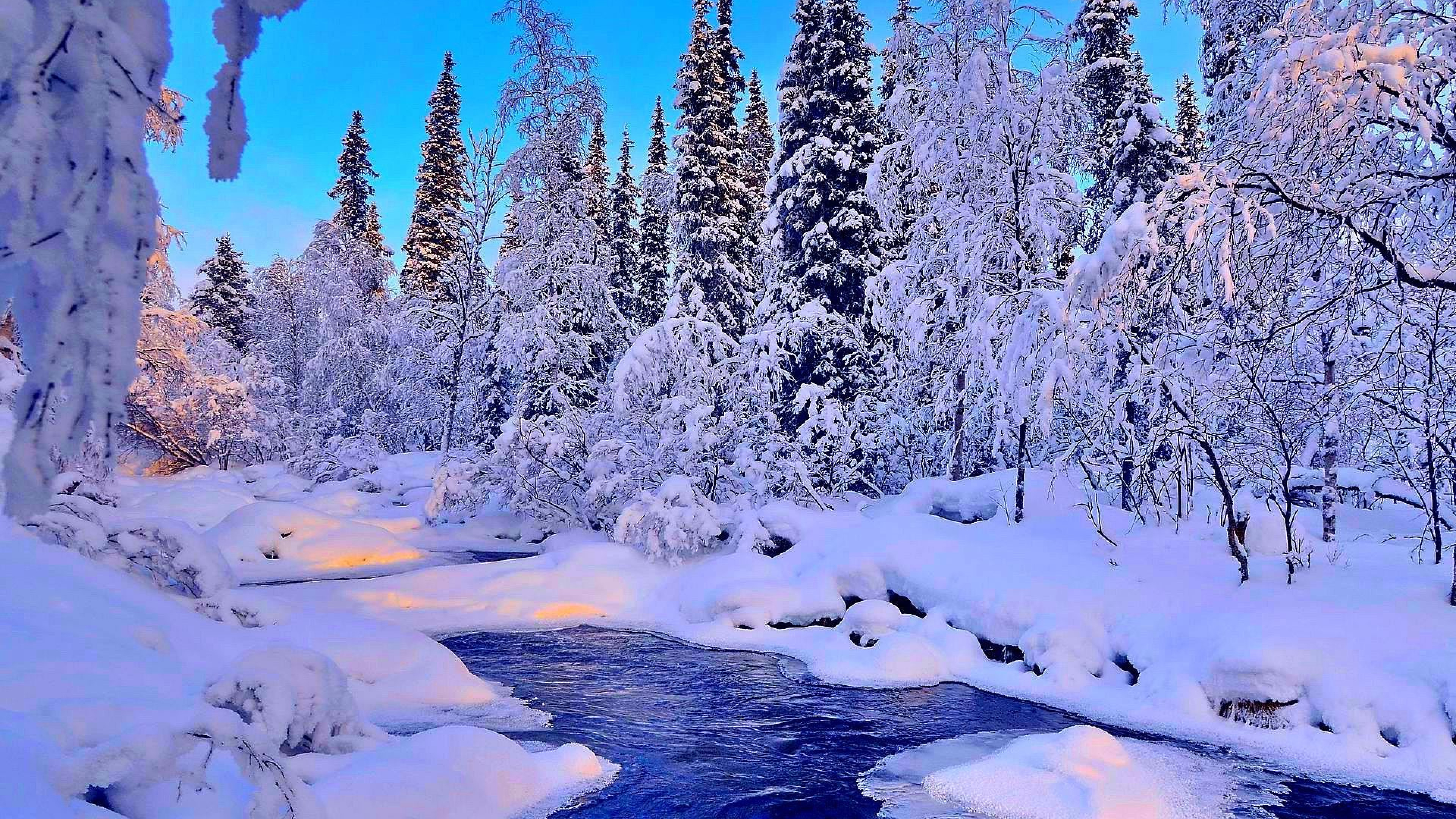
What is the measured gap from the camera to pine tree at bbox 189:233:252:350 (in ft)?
Answer: 131

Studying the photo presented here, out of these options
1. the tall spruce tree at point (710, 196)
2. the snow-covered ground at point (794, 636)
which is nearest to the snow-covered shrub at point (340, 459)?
the snow-covered ground at point (794, 636)

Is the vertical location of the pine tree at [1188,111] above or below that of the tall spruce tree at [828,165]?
above

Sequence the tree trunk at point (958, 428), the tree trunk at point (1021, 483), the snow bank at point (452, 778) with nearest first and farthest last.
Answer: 1. the snow bank at point (452, 778)
2. the tree trunk at point (1021, 483)
3. the tree trunk at point (958, 428)

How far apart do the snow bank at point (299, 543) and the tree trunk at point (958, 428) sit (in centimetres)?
1066

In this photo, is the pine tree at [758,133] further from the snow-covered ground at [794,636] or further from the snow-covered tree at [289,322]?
the snow-covered ground at [794,636]

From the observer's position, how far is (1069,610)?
Answer: 355 inches

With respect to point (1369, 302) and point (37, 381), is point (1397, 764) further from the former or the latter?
point (37, 381)

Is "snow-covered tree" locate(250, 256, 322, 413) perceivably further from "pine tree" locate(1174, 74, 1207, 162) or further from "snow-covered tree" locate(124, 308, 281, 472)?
"pine tree" locate(1174, 74, 1207, 162)

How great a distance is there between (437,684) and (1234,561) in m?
8.65

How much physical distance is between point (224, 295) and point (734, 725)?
42775 mm

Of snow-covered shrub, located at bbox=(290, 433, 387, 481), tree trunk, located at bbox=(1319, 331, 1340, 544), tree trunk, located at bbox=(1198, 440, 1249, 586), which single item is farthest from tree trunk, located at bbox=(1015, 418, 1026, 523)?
snow-covered shrub, located at bbox=(290, 433, 387, 481)

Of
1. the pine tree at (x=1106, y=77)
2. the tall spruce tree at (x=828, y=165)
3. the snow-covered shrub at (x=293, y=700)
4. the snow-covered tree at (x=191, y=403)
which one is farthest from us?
the snow-covered tree at (x=191, y=403)

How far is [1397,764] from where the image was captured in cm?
611

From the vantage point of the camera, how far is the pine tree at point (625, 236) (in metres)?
29.6
